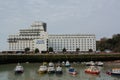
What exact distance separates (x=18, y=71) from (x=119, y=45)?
100692 millimetres

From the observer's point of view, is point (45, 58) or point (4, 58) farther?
point (45, 58)

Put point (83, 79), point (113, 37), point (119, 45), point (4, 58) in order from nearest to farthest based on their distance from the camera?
point (83, 79)
point (4, 58)
point (119, 45)
point (113, 37)

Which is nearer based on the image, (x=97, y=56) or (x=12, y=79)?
(x=12, y=79)

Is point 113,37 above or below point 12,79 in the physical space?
above

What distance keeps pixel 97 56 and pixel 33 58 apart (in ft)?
89.4

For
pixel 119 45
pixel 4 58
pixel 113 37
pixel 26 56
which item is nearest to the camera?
pixel 4 58

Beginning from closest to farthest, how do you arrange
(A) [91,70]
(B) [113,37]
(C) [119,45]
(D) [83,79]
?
(D) [83,79]
(A) [91,70]
(C) [119,45]
(B) [113,37]

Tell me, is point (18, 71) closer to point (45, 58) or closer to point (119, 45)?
point (45, 58)

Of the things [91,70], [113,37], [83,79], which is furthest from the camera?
[113,37]

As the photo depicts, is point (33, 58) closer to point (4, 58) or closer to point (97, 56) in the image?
point (4, 58)

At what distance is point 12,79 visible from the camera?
6631cm

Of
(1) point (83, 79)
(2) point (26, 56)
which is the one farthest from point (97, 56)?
(1) point (83, 79)

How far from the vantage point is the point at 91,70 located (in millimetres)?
78875

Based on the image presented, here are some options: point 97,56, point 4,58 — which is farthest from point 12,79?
point 97,56
